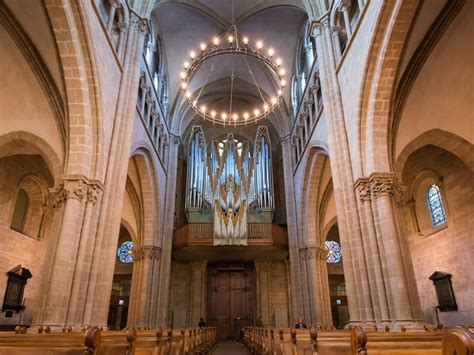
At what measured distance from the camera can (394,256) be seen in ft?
27.8

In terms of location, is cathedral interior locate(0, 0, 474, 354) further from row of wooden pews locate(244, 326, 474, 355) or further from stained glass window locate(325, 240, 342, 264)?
stained glass window locate(325, 240, 342, 264)

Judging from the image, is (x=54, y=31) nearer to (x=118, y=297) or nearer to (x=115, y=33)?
(x=115, y=33)

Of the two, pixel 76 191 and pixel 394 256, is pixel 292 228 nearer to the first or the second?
pixel 394 256

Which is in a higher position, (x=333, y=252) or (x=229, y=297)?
(x=333, y=252)

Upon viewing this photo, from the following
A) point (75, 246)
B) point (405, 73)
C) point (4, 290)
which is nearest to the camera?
point (75, 246)

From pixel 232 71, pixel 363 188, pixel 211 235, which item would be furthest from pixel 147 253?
pixel 232 71

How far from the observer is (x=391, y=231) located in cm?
875

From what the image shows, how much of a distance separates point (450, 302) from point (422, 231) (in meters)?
3.17

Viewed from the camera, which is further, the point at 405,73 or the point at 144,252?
the point at 144,252

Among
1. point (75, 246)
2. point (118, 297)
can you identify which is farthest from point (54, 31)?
point (118, 297)

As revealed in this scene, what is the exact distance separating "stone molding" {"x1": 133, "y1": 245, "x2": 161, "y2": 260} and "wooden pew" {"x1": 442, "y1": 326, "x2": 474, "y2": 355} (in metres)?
17.0

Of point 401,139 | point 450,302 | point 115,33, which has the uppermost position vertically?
point 115,33

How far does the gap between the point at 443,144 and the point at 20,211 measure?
56.6 feet

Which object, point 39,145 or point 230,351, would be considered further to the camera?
point 230,351
